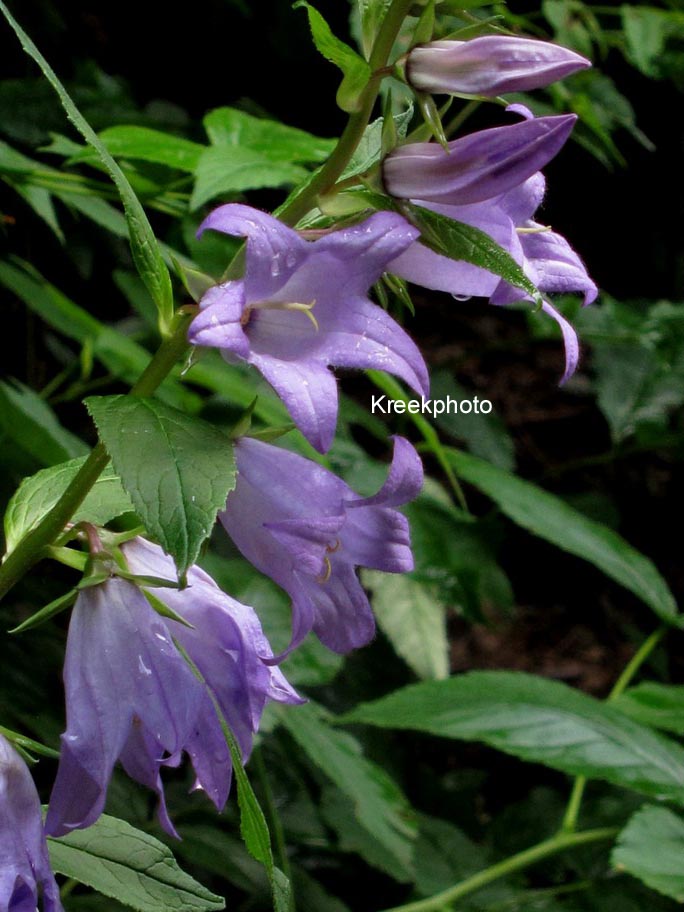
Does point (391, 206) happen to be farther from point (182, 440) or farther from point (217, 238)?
point (217, 238)

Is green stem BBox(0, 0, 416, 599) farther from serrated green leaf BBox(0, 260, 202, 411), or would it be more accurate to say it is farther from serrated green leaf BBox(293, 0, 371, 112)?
serrated green leaf BBox(0, 260, 202, 411)

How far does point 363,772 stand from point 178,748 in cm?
96

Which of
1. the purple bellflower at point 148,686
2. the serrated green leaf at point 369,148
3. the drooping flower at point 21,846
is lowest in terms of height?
the drooping flower at point 21,846

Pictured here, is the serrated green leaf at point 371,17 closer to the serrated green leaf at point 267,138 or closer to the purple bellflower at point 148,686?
the purple bellflower at point 148,686

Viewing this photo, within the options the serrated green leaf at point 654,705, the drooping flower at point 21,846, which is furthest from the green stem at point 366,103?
the serrated green leaf at point 654,705

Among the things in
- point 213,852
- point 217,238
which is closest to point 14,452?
point 217,238

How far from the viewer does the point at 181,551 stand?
22.7 inches

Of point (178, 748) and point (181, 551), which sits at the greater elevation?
point (181, 551)

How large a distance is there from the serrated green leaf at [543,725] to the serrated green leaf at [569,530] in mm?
395

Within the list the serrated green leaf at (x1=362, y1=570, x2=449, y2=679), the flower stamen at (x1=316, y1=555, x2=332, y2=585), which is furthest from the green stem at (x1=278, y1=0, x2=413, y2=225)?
the serrated green leaf at (x1=362, y1=570, x2=449, y2=679)

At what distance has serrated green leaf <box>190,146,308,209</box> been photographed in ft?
4.29

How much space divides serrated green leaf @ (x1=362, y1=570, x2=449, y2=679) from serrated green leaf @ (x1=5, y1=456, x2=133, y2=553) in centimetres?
126

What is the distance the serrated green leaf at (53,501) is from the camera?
Answer: 0.79 meters

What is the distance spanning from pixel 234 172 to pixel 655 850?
3.00ft
